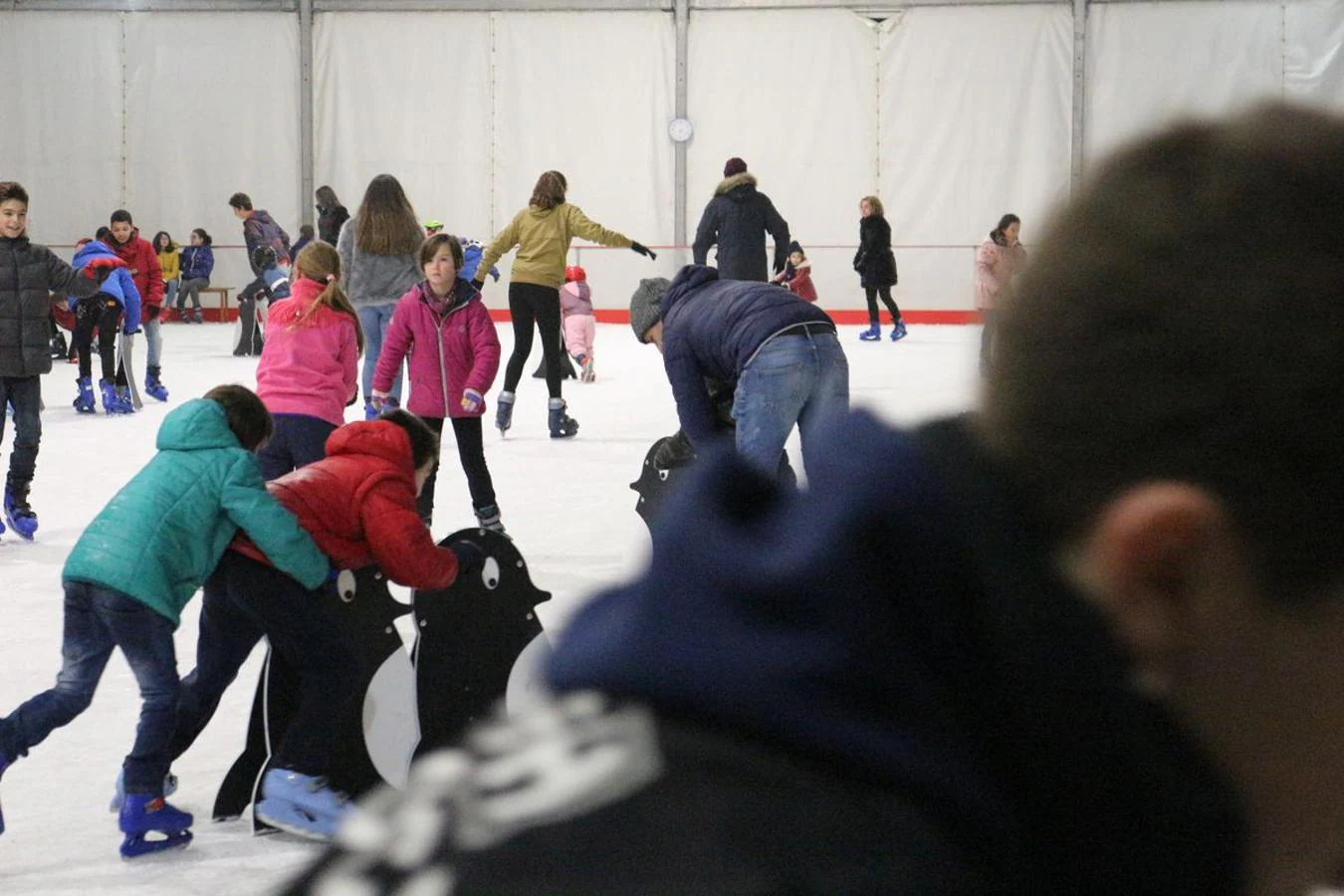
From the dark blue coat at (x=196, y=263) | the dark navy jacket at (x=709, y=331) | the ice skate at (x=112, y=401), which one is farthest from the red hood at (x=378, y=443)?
the dark blue coat at (x=196, y=263)

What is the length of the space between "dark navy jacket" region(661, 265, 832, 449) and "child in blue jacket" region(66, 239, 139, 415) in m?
6.45

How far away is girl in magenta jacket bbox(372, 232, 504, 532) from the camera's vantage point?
6.58 meters

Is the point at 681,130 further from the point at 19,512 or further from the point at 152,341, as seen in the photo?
the point at 19,512

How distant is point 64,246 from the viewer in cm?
2234

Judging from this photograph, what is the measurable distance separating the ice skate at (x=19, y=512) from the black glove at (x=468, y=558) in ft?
12.2

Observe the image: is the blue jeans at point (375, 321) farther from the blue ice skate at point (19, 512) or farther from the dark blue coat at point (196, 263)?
the dark blue coat at point (196, 263)

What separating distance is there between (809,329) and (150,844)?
8.27 ft

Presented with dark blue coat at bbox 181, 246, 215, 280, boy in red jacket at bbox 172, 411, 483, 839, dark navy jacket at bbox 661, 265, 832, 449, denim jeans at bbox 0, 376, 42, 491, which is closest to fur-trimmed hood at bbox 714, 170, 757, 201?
denim jeans at bbox 0, 376, 42, 491

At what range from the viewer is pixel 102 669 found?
139 inches

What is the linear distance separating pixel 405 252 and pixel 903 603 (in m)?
7.83

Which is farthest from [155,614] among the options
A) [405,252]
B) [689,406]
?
[405,252]

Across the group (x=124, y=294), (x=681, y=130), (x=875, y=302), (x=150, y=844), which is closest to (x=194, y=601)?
(x=150, y=844)

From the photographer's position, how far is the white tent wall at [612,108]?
833 inches

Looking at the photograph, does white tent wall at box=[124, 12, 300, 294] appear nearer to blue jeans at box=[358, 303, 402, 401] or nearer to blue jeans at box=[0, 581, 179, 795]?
blue jeans at box=[358, 303, 402, 401]
